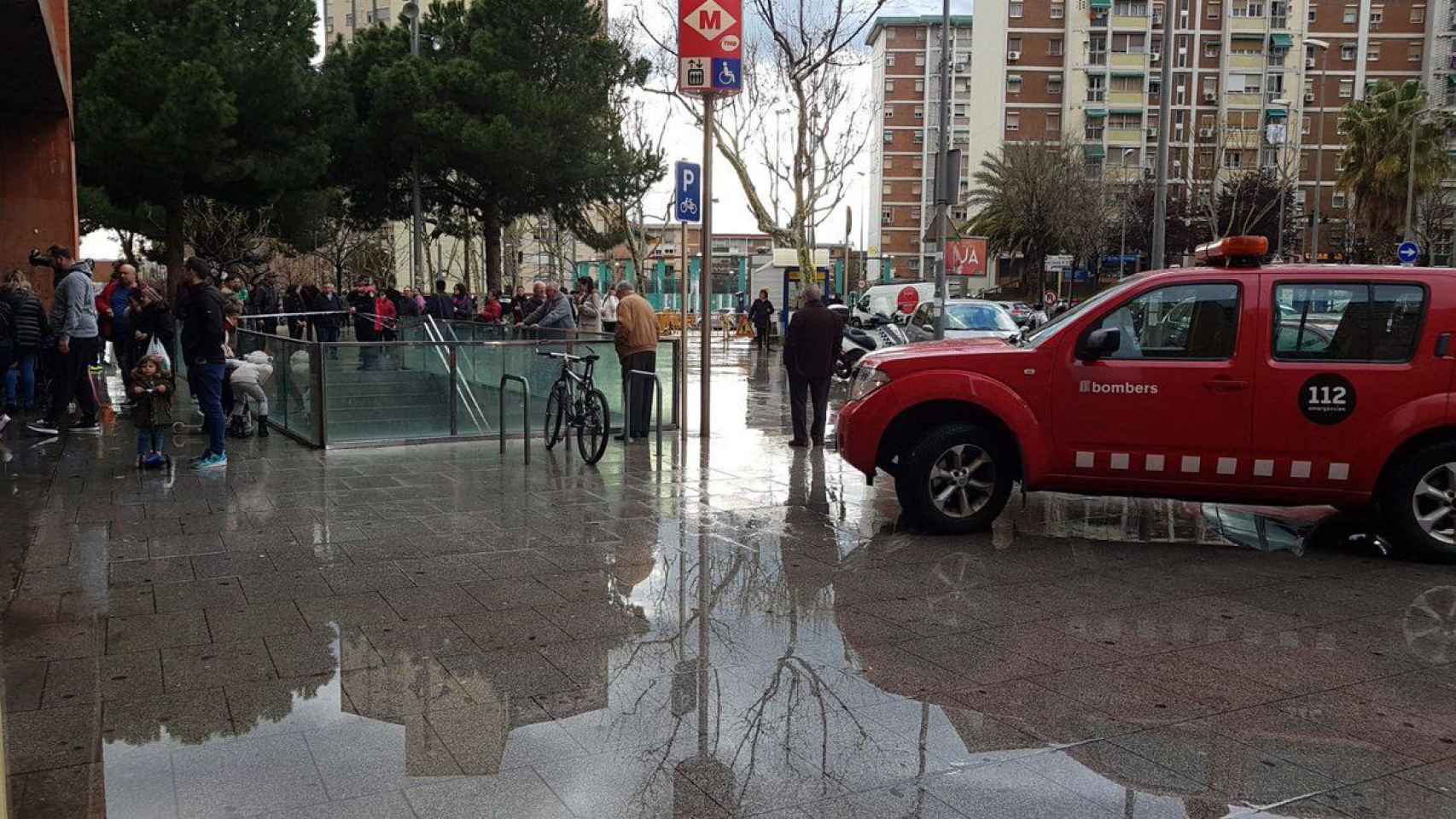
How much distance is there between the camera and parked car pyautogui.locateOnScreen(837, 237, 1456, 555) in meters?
7.34

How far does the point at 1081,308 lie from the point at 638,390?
576 cm

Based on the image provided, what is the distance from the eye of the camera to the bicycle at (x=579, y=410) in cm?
1105

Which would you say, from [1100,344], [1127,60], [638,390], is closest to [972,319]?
[638,390]

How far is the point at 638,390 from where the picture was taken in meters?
12.6

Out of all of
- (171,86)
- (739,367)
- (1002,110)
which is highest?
(1002,110)

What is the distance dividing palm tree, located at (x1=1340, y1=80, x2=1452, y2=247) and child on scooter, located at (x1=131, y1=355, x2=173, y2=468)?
53293 millimetres

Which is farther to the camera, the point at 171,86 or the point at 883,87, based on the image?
the point at 883,87

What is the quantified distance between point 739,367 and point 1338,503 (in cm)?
1933

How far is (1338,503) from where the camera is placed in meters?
7.55

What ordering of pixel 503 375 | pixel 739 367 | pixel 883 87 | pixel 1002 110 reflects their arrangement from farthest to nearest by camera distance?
pixel 883 87
pixel 1002 110
pixel 739 367
pixel 503 375

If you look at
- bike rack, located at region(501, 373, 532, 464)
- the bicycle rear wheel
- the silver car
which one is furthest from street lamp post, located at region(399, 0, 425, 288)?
the bicycle rear wheel

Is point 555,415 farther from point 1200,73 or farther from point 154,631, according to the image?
point 1200,73

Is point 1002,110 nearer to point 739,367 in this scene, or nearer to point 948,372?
point 739,367

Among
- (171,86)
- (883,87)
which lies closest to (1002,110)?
(883,87)
